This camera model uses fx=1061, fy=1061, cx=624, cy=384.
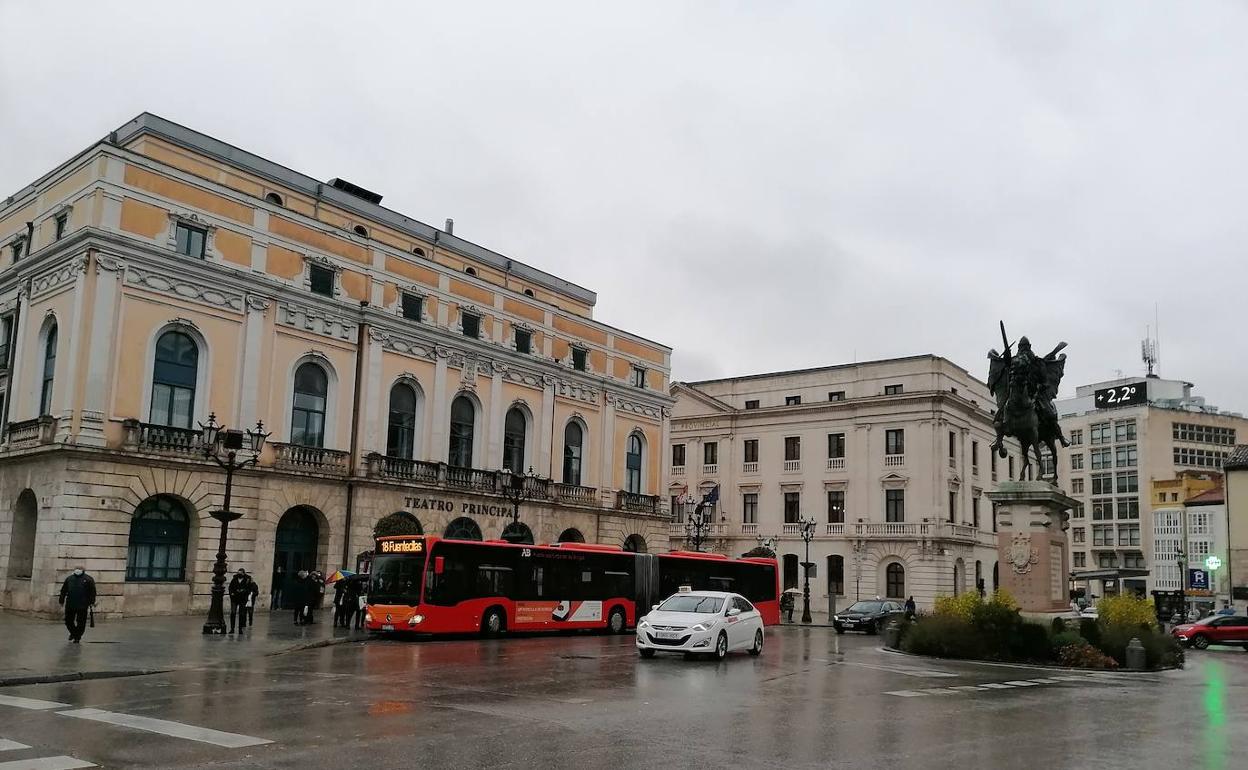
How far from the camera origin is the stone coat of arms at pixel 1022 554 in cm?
2708

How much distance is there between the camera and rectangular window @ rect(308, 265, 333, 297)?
39.1 m

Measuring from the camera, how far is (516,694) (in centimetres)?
1550

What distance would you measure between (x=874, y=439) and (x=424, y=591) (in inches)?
1582

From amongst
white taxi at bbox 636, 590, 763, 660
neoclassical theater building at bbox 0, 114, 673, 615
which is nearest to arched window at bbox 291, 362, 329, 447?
neoclassical theater building at bbox 0, 114, 673, 615

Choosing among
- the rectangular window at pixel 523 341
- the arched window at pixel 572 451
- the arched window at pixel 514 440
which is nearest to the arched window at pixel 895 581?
the arched window at pixel 572 451

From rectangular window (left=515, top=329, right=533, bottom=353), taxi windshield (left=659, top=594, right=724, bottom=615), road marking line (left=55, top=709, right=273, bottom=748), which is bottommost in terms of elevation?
road marking line (left=55, top=709, right=273, bottom=748)

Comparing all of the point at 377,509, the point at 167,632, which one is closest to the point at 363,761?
the point at 167,632

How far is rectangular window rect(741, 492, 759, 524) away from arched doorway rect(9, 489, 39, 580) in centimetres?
4275

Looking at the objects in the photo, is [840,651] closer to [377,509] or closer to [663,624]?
[663,624]

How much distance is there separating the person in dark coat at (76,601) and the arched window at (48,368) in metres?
13.3

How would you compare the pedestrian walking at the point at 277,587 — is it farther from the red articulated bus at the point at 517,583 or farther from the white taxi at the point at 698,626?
the white taxi at the point at 698,626

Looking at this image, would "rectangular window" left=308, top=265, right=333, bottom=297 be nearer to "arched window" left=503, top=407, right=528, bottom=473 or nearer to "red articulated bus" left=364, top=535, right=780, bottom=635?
"arched window" left=503, top=407, right=528, bottom=473

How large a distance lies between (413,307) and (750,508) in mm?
31243

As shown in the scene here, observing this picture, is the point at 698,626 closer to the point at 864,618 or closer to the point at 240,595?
the point at 240,595
